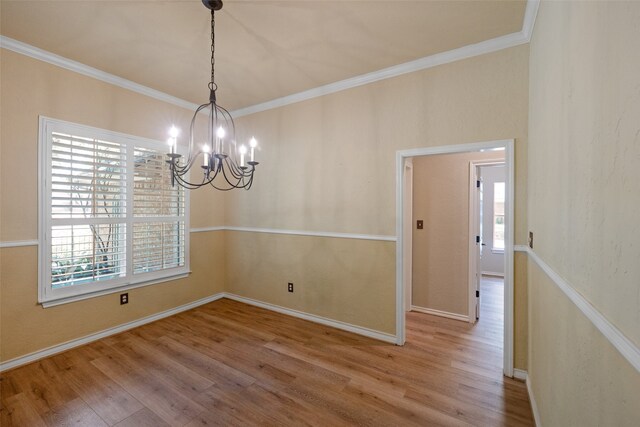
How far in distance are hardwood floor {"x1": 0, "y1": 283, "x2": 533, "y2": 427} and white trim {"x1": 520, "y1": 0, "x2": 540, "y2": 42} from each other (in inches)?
110

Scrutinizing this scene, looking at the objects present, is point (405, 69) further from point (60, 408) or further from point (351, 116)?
point (60, 408)

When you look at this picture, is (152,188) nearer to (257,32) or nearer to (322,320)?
(257,32)

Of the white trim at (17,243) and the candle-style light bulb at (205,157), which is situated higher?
the candle-style light bulb at (205,157)

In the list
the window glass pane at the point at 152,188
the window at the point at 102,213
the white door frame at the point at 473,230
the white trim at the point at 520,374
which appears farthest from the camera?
the white door frame at the point at 473,230

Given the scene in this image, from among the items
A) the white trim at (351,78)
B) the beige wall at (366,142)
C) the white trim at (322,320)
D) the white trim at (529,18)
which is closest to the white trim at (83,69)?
the white trim at (351,78)

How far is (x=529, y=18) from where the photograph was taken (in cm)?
202

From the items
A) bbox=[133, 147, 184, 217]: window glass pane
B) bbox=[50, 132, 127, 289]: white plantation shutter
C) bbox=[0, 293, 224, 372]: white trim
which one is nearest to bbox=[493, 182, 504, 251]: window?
bbox=[0, 293, 224, 372]: white trim

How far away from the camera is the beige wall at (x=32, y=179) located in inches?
93.6

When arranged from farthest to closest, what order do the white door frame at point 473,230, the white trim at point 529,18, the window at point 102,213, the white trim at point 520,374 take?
the white door frame at point 473,230, the window at point 102,213, the white trim at point 520,374, the white trim at point 529,18

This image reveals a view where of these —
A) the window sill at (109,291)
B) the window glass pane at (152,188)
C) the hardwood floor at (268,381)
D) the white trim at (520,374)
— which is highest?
the window glass pane at (152,188)

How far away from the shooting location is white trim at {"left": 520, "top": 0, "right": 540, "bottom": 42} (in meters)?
1.87

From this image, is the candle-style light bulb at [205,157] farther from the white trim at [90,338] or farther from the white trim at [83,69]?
the white trim at [90,338]

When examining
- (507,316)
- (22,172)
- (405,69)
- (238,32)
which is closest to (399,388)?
(507,316)

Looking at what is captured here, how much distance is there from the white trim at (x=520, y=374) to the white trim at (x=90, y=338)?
3.75 metres
